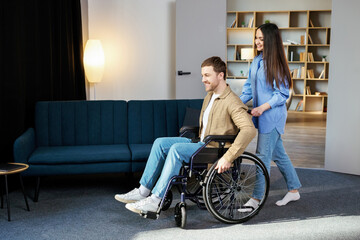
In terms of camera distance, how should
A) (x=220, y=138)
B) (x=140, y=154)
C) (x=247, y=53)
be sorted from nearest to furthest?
(x=220, y=138), (x=140, y=154), (x=247, y=53)

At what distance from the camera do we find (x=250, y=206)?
2.96 metres

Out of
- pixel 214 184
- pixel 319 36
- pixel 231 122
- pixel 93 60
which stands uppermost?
pixel 319 36

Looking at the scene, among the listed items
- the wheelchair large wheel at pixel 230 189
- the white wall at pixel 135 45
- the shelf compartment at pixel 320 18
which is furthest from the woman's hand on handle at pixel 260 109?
Result: the shelf compartment at pixel 320 18

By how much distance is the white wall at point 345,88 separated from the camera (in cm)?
418

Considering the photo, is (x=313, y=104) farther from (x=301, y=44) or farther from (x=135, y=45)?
(x=135, y=45)

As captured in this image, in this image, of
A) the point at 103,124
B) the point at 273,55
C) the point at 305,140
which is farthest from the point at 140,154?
the point at 305,140

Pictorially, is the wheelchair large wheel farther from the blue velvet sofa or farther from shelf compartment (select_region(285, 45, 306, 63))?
shelf compartment (select_region(285, 45, 306, 63))

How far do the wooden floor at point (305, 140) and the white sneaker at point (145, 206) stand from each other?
2411 mm

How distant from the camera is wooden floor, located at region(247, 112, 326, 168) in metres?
4.89

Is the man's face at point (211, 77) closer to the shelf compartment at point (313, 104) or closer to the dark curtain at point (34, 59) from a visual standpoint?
the dark curtain at point (34, 59)

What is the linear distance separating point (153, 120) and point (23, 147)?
1.17m

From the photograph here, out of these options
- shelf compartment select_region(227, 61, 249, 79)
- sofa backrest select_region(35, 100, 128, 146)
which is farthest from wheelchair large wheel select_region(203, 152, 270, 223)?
shelf compartment select_region(227, 61, 249, 79)

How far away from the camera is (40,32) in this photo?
4133 millimetres

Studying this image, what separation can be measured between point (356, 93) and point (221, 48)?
179 centimetres
